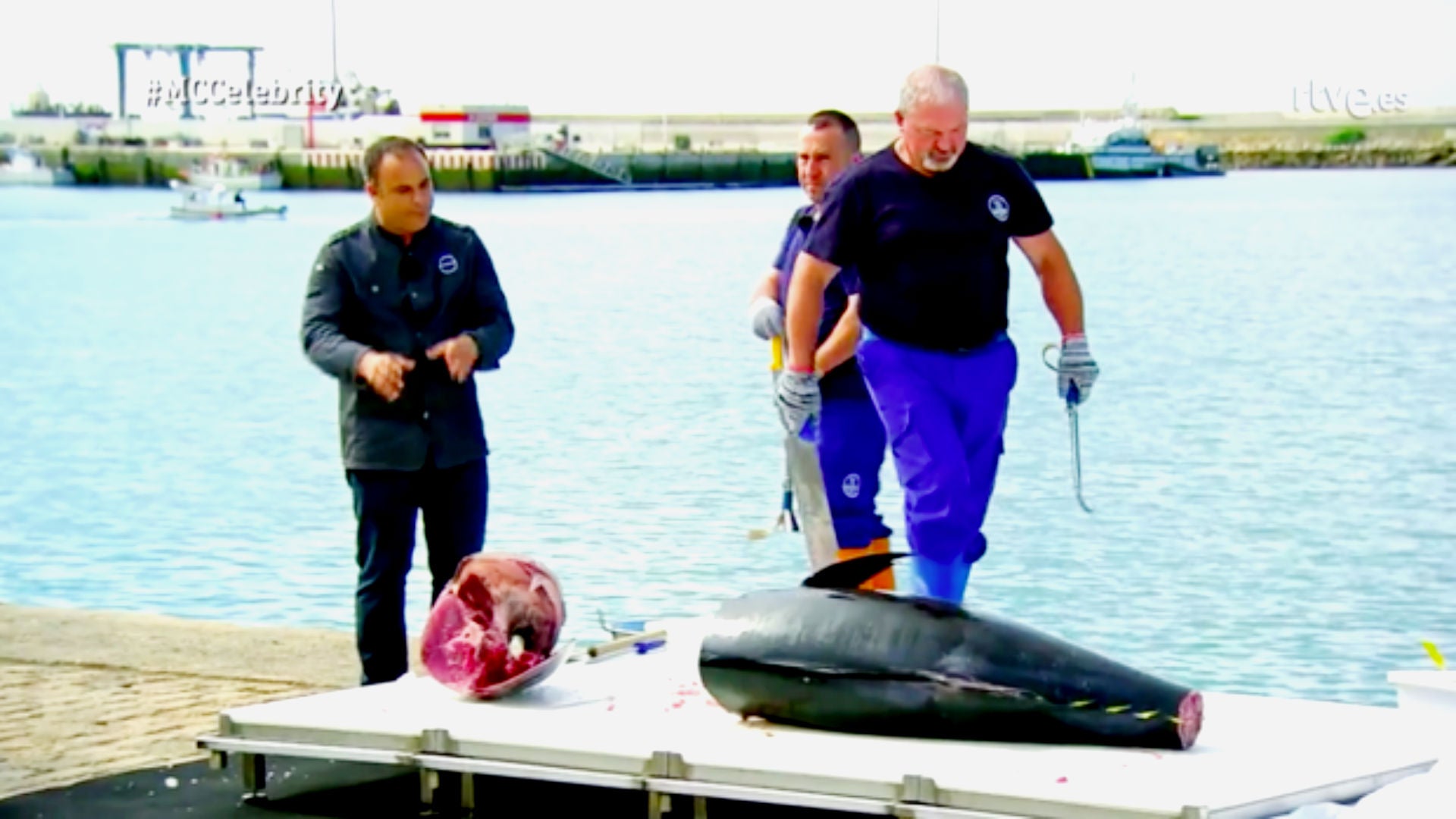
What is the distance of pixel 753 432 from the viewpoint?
79.6 feet

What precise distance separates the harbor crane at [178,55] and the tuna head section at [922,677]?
495 feet

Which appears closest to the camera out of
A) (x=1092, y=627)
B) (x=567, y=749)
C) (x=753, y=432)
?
(x=567, y=749)

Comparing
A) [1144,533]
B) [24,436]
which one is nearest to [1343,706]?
[1144,533]

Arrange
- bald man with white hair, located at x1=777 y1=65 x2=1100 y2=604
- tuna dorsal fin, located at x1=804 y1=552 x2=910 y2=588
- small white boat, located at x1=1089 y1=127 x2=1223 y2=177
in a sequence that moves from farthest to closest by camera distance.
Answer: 1. small white boat, located at x1=1089 y1=127 x2=1223 y2=177
2. bald man with white hair, located at x1=777 y1=65 x2=1100 y2=604
3. tuna dorsal fin, located at x1=804 y1=552 x2=910 y2=588

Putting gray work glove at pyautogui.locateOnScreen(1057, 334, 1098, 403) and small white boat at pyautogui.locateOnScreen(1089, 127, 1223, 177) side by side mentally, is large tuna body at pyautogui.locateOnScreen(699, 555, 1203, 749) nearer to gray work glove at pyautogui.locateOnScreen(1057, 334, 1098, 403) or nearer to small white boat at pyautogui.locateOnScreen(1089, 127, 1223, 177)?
gray work glove at pyautogui.locateOnScreen(1057, 334, 1098, 403)

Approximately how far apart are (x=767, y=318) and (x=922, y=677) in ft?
7.41

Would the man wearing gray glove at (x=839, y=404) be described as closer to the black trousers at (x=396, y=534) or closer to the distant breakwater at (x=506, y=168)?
the black trousers at (x=396, y=534)

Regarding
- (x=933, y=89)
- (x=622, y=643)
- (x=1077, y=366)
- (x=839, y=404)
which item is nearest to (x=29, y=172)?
(x=839, y=404)

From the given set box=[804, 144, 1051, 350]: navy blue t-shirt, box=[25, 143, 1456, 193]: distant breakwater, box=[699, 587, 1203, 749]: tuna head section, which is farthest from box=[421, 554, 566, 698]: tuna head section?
box=[25, 143, 1456, 193]: distant breakwater

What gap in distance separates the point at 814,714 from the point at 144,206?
352 feet

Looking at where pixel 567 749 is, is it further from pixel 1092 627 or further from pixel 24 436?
pixel 24 436

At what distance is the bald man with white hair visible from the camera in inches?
287

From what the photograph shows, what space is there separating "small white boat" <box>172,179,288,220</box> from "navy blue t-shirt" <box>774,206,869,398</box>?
8674 centimetres

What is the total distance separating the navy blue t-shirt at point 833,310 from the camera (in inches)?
316
